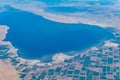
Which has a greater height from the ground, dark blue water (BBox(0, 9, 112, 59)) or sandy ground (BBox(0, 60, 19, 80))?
dark blue water (BBox(0, 9, 112, 59))

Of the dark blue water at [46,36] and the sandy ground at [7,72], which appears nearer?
the sandy ground at [7,72]

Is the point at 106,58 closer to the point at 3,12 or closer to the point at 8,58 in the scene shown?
the point at 8,58

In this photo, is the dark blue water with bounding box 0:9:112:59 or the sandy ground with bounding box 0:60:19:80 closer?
the sandy ground with bounding box 0:60:19:80

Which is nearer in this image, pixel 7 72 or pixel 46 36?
pixel 7 72

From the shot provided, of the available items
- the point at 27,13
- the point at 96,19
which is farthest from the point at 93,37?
the point at 27,13

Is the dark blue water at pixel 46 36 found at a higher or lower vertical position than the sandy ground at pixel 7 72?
higher
